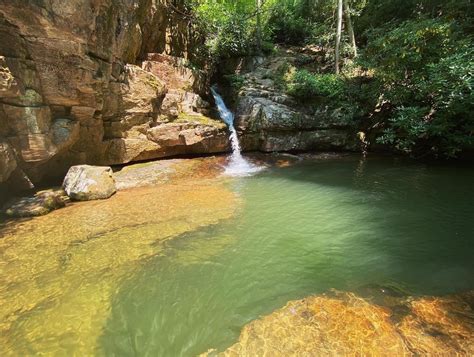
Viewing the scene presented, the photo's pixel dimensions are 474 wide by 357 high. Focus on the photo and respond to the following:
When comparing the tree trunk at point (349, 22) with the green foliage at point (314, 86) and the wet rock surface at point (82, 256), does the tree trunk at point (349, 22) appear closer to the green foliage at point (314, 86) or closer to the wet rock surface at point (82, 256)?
the green foliage at point (314, 86)

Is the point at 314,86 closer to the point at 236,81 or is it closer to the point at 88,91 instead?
the point at 236,81

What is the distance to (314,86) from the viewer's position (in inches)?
514

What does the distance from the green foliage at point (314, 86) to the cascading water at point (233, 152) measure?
3204 millimetres

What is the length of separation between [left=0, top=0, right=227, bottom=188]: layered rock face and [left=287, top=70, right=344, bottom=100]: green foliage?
4.21m

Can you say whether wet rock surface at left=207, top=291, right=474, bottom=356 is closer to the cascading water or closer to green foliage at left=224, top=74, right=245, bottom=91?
the cascading water

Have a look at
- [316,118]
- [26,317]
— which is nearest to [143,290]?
[26,317]

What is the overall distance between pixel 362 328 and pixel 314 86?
1165 cm

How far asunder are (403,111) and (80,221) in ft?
35.4

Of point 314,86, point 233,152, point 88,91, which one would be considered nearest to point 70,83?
point 88,91

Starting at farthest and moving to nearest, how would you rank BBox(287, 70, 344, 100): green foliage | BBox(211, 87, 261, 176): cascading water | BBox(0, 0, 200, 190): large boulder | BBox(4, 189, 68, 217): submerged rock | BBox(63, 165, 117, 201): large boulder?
BBox(287, 70, 344, 100): green foliage, BBox(211, 87, 261, 176): cascading water, BBox(63, 165, 117, 201): large boulder, BBox(0, 0, 200, 190): large boulder, BBox(4, 189, 68, 217): submerged rock

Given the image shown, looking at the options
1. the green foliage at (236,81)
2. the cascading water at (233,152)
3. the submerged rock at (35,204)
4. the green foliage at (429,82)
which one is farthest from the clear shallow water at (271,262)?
the green foliage at (236,81)

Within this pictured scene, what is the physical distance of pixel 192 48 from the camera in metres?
14.7

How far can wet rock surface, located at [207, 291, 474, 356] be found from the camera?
9.73ft

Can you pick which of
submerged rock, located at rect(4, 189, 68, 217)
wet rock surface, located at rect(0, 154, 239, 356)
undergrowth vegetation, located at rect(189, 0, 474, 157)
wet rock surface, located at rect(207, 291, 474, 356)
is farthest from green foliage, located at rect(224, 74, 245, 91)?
wet rock surface, located at rect(207, 291, 474, 356)
